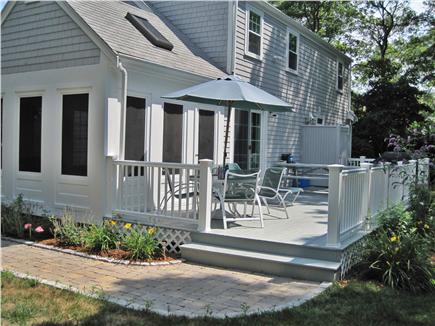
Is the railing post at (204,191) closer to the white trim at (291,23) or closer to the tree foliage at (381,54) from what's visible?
the white trim at (291,23)

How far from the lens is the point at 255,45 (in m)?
11.5

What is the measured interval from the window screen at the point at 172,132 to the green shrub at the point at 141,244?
8.37 ft

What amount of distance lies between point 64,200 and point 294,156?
820 cm

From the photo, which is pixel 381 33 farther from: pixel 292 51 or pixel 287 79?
pixel 287 79

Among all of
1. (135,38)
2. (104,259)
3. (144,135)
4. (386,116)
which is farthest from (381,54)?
(104,259)

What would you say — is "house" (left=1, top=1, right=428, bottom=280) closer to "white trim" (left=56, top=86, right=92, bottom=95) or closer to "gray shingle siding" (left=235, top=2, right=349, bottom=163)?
"white trim" (left=56, top=86, right=92, bottom=95)

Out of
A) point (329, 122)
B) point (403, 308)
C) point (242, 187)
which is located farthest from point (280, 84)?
point (403, 308)

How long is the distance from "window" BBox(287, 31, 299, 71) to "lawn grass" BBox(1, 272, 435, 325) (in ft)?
32.3

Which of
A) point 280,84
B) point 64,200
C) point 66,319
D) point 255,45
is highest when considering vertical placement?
point 255,45

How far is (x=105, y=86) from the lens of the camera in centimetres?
707

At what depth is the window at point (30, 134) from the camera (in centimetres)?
822

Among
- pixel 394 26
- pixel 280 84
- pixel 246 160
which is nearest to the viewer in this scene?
pixel 246 160

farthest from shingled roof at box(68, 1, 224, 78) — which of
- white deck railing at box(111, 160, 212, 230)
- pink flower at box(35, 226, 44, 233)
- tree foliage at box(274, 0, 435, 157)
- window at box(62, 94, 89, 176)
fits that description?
tree foliage at box(274, 0, 435, 157)

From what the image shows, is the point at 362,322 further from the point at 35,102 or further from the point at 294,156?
the point at 294,156
